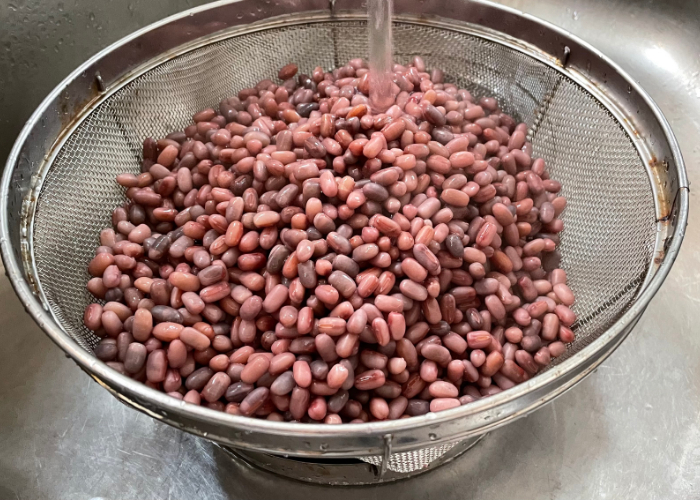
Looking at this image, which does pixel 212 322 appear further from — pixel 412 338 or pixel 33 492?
pixel 33 492

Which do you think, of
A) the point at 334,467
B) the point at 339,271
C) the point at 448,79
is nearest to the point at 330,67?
the point at 448,79

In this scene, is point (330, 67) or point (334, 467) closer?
point (334, 467)

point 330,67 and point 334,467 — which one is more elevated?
point 330,67

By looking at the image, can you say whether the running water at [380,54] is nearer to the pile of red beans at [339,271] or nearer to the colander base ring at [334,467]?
the pile of red beans at [339,271]

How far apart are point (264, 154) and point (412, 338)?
368 mm

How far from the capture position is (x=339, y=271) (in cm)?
73

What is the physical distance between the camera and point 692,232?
1145 mm

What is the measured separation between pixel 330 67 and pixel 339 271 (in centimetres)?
61

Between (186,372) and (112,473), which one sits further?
(112,473)

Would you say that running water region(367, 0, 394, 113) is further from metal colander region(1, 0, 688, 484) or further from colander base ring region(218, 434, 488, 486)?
colander base ring region(218, 434, 488, 486)

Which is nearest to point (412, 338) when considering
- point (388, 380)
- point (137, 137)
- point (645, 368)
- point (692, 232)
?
point (388, 380)

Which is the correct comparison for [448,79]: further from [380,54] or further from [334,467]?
[334,467]

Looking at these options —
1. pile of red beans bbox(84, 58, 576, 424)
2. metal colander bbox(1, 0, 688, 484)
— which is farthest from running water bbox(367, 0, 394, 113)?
metal colander bbox(1, 0, 688, 484)

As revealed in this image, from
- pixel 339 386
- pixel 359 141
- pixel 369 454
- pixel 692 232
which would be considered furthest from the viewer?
pixel 692 232
